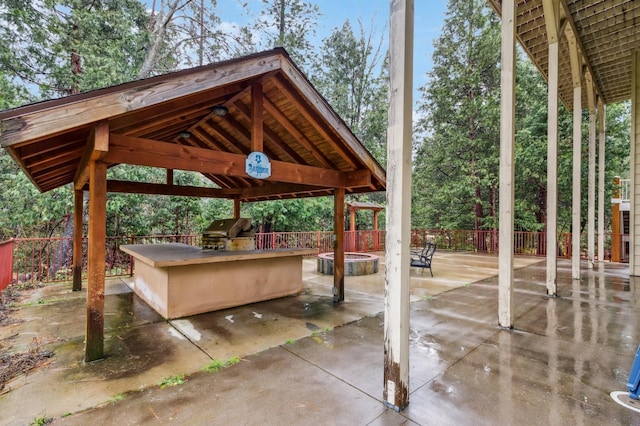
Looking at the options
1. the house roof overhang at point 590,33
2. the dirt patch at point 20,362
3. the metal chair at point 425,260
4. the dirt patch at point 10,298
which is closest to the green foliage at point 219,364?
the dirt patch at point 20,362

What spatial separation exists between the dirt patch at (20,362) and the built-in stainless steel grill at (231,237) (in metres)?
2.74

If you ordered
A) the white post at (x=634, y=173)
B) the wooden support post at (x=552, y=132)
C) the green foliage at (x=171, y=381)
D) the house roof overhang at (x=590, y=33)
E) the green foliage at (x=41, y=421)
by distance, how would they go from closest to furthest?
the green foliage at (x=41, y=421)
the green foliage at (x=171, y=381)
the wooden support post at (x=552, y=132)
the house roof overhang at (x=590, y=33)
the white post at (x=634, y=173)

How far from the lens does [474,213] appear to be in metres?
14.8

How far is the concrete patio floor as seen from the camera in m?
2.24

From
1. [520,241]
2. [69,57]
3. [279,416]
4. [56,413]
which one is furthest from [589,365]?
[69,57]

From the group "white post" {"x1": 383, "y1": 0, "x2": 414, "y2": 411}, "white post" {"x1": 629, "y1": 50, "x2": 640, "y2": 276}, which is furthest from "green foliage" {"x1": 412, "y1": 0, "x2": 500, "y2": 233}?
"white post" {"x1": 383, "y1": 0, "x2": 414, "y2": 411}

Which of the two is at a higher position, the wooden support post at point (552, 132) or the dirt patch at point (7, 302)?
the wooden support post at point (552, 132)

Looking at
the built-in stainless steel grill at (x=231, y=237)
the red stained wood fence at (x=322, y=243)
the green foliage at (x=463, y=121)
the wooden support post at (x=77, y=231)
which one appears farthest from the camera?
the green foliage at (x=463, y=121)

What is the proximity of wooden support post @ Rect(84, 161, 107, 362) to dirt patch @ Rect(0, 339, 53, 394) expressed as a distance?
47 cm

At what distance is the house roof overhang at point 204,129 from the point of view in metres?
2.56

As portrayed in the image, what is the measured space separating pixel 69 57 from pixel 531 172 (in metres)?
17.2

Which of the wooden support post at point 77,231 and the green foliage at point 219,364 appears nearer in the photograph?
the green foliage at point 219,364

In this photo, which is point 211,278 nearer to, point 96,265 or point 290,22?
point 96,265

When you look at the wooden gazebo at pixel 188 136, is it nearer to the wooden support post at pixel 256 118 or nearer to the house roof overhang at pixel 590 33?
the wooden support post at pixel 256 118
